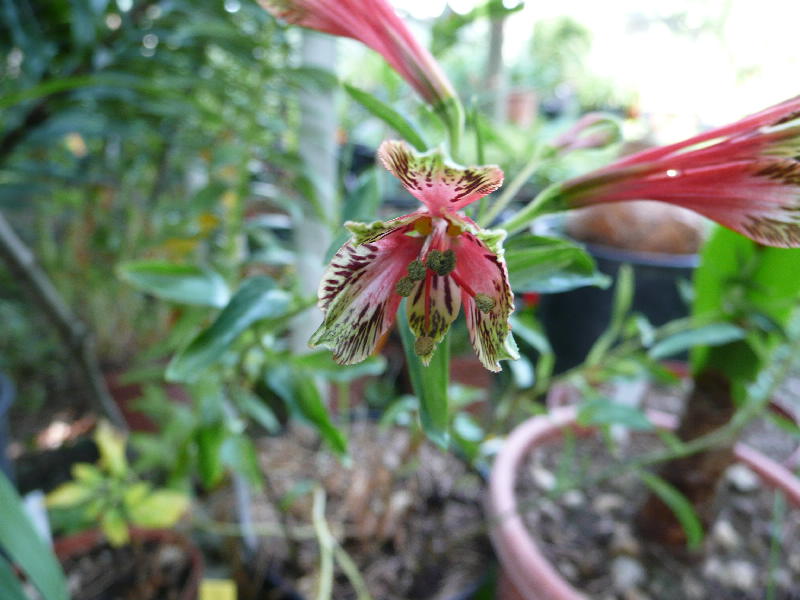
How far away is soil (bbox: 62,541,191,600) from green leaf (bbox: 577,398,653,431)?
57cm

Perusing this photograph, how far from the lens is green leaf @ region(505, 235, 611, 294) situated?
0.32 m

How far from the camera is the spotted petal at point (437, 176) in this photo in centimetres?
24

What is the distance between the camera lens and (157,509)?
0.61 m

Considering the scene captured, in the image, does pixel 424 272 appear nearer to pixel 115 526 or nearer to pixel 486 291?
pixel 486 291

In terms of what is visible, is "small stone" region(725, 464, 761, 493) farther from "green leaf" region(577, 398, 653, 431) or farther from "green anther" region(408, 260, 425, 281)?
"green anther" region(408, 260, 425, 281)

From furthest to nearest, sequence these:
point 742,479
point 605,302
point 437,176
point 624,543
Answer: point 605,302, point 742,479, point 624,543, point 437,176

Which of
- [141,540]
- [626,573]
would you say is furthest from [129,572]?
[626,573]

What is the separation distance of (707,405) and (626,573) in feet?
0.80

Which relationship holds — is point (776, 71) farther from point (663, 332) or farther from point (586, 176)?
point (586, 176)

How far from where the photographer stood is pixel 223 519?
74cm

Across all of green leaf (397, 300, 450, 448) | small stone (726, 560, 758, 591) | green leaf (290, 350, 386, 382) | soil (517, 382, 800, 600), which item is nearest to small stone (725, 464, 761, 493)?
soil (517, 382, 800, 600)

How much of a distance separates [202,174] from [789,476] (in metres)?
1.04

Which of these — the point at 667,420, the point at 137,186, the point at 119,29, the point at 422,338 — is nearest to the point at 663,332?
the point at 667,420

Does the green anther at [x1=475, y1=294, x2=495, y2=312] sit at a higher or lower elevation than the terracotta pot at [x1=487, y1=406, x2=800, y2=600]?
higher
